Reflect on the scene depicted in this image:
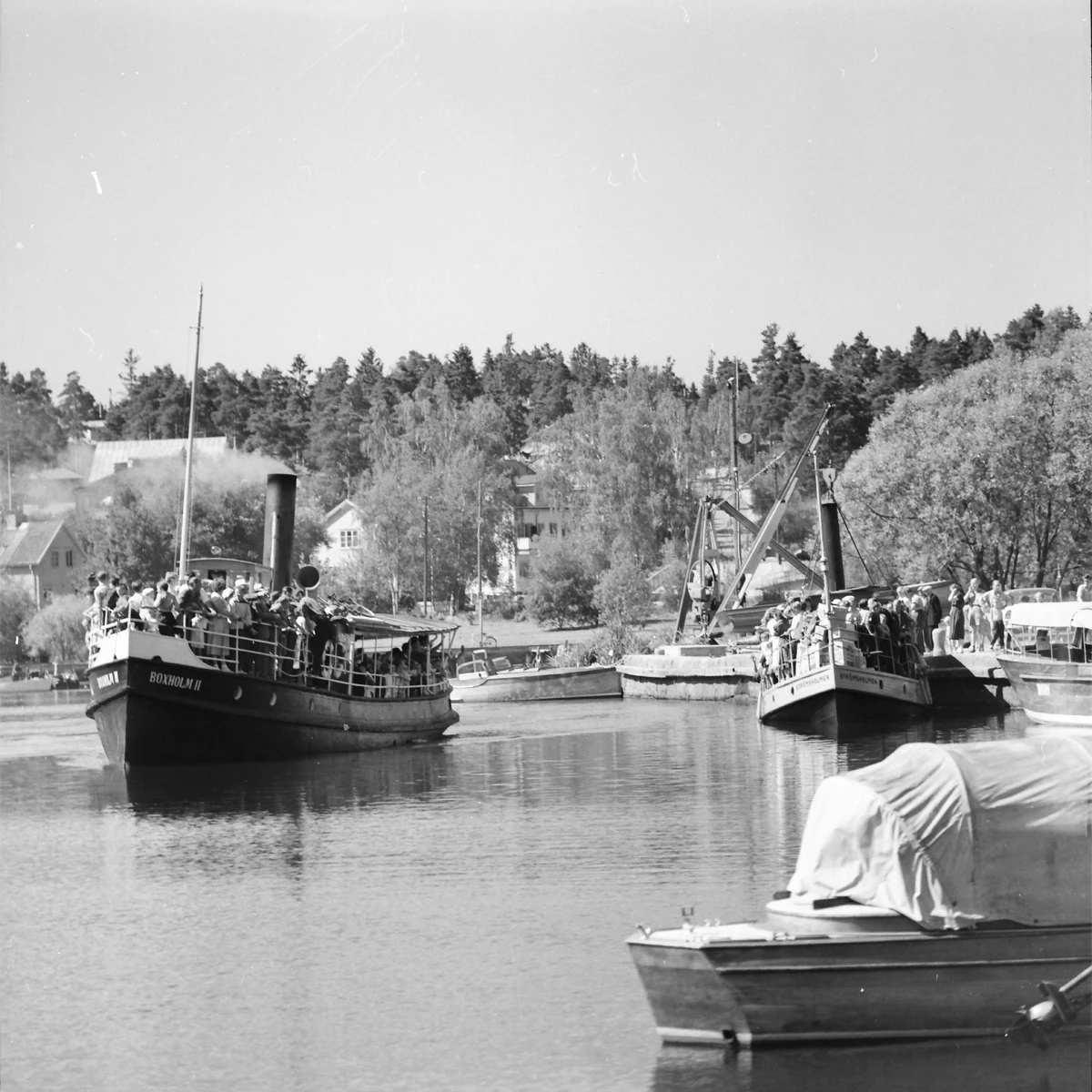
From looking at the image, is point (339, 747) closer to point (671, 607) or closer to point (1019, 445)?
point (1019, 445)

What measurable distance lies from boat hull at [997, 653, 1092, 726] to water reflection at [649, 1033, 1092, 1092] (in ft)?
88.5

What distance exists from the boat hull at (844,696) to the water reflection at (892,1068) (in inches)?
1136

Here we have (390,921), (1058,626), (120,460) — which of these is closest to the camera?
(390,921)

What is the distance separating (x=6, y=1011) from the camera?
1786 cm

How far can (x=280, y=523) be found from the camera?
44781 millimetres

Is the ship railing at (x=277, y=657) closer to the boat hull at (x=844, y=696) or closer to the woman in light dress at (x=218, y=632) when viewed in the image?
the woman in light dress at (x=218, y=632)

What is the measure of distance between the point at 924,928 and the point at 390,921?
8.50m

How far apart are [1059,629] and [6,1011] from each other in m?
33.1

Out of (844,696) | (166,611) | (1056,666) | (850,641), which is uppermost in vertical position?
(166,611)

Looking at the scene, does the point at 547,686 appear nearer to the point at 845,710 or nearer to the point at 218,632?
the point at 845,710

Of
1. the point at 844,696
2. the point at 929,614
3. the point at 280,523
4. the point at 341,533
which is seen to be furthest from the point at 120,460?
the point at 844,696

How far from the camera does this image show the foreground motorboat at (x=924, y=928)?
47.5ft

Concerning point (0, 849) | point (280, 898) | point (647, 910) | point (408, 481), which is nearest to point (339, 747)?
point (0, 849)

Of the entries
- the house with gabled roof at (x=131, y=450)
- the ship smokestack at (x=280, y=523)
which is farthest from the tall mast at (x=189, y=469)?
the house with gabled roof at (x=131, y=450)
